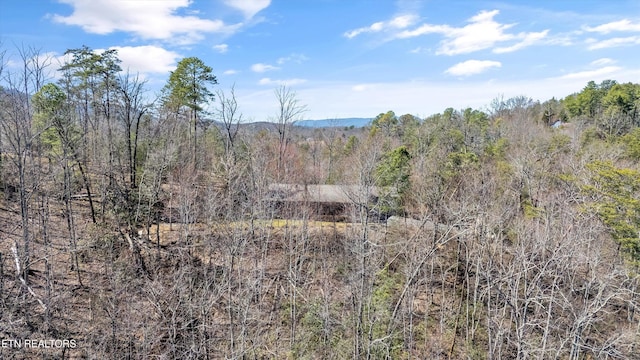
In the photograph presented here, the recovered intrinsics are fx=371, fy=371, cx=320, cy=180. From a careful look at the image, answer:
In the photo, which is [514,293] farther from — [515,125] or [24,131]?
[515,125]

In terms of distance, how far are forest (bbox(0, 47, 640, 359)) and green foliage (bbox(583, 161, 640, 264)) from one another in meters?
0.09

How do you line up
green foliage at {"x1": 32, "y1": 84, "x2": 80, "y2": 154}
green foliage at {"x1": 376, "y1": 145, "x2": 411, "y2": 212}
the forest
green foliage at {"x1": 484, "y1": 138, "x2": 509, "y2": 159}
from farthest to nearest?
1. green foliage at {"x1": 484, "y1": 138, "x2": 509, "y2": 159}
2. green foliage at {"x1": 376, "y1": 145, "x2": 411, "y2": 212}
3. green foliage at {"x1": 32, "y1": 84, "x2": 80, "y2": 154}
4. the forest

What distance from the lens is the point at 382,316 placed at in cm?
1723

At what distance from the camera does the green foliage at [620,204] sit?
1577 centimetres

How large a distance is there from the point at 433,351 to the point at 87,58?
24601 millimetres

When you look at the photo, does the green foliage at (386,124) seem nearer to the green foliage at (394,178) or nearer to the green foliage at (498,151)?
the green foliage at (498,151)

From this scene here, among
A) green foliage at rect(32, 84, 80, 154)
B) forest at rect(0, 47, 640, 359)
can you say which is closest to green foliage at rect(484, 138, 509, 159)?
forest at rect(0, 47, 640, 359)

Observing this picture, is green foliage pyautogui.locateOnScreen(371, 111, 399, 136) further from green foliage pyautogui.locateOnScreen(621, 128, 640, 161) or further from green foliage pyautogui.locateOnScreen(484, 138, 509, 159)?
green foliage pyautogui.locateOnScreen(621, 128, 640, 161)

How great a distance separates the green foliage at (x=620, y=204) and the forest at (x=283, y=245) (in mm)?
88

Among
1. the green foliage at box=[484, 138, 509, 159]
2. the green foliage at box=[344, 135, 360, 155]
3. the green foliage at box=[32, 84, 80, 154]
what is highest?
the green foliage at box=[32, 84, 80, 154]

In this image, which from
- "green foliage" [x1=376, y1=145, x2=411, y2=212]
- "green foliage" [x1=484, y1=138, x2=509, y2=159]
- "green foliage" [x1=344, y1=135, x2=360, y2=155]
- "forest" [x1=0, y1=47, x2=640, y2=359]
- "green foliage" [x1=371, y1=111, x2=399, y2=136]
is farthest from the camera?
"green foliage" [x1=371, y1=111, x2=399, y2=136]

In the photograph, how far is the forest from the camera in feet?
48.8

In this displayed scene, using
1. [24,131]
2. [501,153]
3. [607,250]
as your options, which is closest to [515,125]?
[501,153]

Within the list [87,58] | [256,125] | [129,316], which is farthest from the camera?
[256,125]
